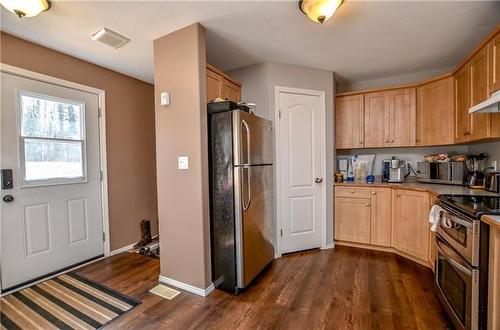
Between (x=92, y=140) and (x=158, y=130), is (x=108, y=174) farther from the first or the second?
(x=158, y=130)

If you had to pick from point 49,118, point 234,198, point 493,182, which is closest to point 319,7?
point 234,198

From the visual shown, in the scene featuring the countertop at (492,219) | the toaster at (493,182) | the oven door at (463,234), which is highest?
the toaster at (493,182)

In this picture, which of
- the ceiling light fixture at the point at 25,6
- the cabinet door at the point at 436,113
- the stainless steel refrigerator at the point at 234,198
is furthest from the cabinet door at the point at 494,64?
the ceiling light fixture at the point at 25,6

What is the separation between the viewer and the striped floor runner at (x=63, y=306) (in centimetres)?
174

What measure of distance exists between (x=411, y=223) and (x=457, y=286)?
1.19 metres

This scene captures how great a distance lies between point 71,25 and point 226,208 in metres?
2.05

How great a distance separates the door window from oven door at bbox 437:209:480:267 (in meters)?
3.49

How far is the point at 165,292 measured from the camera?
6.97 ft

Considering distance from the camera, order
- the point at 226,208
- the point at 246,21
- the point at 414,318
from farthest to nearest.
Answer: the point at 226,208 < the point at 246,21 < the point at 414,318

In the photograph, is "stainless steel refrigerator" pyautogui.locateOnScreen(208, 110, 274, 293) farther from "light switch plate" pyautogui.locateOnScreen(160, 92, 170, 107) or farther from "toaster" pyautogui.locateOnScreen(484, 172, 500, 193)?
"toaster" pyautogui.locateOnScreen(484, 172, 500, 193)

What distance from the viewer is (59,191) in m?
2.48

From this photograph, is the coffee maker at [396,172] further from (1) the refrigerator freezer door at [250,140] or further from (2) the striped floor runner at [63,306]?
(2) the striped floor runner at [63,306]

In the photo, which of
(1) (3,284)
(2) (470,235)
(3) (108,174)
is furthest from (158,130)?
(2) (470,235)

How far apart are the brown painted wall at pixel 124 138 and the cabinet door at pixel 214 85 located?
1.51m
